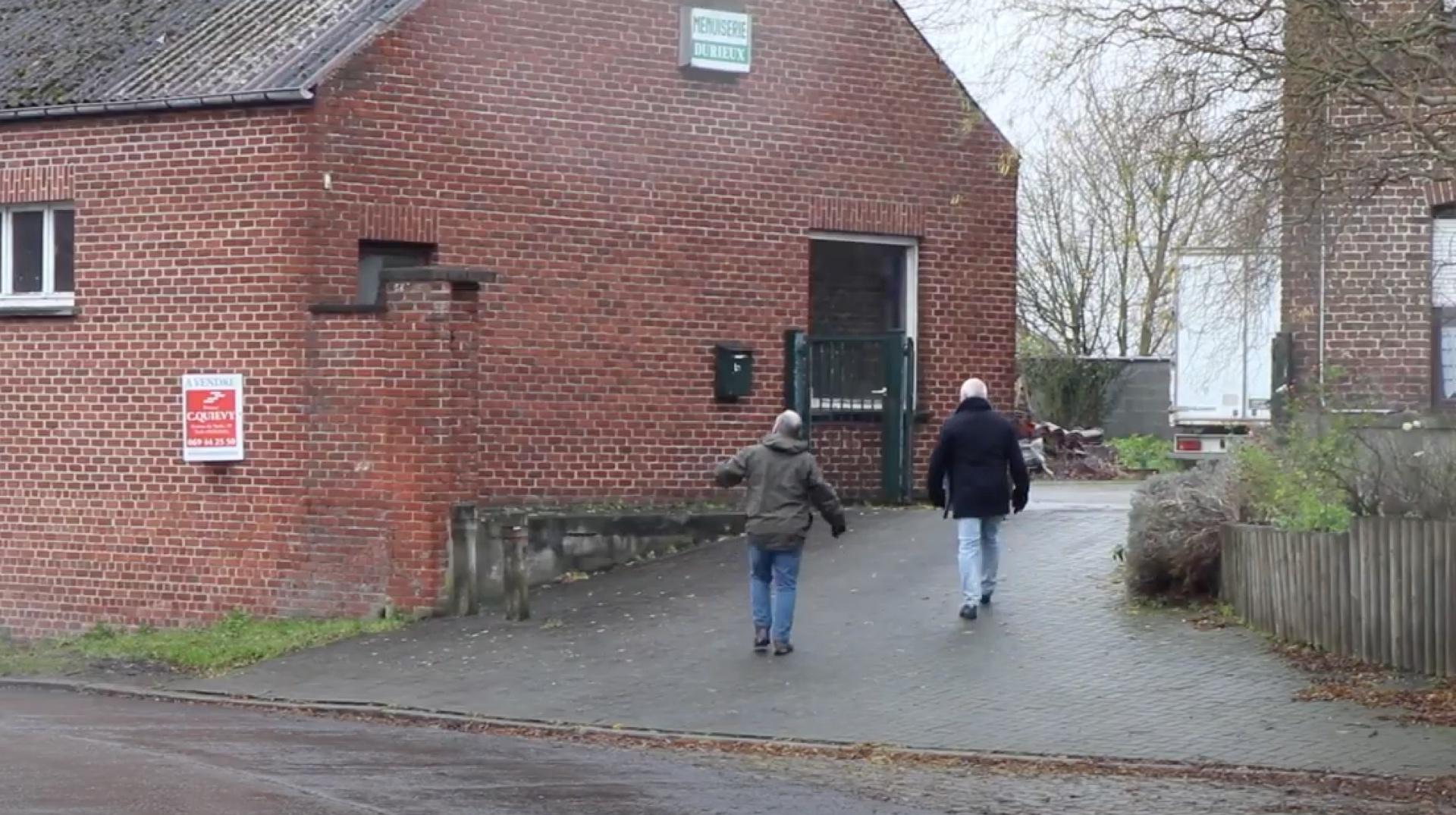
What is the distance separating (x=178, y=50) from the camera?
21.4 meters

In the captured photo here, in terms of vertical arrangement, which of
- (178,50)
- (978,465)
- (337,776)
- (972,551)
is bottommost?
(337,776)

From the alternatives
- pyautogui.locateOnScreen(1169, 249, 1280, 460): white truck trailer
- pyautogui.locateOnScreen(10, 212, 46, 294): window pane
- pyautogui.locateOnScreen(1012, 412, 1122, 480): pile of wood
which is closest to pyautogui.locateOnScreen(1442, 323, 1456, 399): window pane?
pyautogui.locateOnScreen(1169, 249, 1280, 460): white truck trailer

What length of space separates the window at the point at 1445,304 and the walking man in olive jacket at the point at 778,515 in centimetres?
640

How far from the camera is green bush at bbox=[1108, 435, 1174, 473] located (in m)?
36.4

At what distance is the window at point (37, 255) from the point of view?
21.4 metres

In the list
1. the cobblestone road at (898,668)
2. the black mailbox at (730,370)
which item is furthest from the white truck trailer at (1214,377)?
the black mailbox at (730,370)

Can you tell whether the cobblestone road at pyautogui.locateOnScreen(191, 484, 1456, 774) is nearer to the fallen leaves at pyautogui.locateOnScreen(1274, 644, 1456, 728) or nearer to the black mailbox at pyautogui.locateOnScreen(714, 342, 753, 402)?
the fallen leaves at pyautogui.locateOnScreen(1274, 644, 1456, 728)

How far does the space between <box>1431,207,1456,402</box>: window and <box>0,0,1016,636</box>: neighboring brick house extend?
12.8ft

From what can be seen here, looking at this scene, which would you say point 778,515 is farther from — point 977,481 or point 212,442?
point 212,442

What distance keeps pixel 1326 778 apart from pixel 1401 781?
1.27ft

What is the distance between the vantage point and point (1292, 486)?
16750mm

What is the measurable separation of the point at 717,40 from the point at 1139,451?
1821 cm

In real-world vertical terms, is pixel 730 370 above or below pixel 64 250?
below

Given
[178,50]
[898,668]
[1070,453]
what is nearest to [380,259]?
[178,50]
